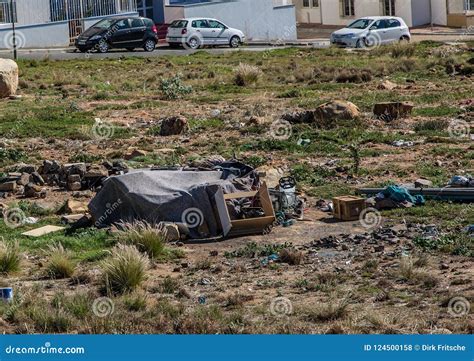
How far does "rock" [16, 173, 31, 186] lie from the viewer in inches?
781

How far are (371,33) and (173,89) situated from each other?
1838 cm

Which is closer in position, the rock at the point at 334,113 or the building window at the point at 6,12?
the rock at the point at 334,113

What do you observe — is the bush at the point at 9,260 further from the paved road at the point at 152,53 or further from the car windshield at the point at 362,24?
the car windshield at the point at 362,24

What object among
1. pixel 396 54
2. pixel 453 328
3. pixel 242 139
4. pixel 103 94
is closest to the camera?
pixel 453 328

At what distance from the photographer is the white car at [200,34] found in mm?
48188

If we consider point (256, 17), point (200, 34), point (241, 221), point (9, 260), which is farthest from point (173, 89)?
point (256, 17)

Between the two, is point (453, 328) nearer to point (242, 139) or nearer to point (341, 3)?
point (242, 139)

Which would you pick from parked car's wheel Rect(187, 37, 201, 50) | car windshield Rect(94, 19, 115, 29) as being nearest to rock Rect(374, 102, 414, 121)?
car windshield Rect(94, 19, 115, 29)

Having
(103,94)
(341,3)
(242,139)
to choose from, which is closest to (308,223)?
(242,139)

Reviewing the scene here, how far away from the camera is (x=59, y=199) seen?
19.1 metres

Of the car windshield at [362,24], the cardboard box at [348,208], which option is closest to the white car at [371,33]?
the car windshield at [362,24]

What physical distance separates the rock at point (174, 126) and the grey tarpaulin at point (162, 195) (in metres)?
7.19

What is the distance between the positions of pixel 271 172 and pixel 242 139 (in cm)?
470

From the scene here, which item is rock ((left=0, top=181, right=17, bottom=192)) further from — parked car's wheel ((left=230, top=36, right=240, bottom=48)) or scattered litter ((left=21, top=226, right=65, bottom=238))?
parked car's wheel ((left=230, top=36, right=240, bottom=48))
